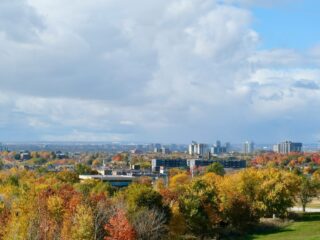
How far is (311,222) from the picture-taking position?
80.6m

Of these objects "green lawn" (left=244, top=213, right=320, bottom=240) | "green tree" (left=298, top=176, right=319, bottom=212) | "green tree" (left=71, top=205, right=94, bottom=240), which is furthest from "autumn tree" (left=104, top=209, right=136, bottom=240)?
"green tree" (left=298, top=176, right=319, bottom=212)

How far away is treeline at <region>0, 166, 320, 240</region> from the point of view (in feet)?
176

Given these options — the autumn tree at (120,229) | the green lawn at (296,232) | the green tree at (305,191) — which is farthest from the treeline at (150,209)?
the green lawn at (296,232)

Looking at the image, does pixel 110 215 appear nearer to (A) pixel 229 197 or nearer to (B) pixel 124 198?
(B) pixel 124 198

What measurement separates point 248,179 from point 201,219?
73.8 feet

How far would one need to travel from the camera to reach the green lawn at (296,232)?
67688 millimetres

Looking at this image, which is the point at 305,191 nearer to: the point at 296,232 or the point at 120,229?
the point at 296,232

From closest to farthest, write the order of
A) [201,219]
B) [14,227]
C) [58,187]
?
[14,227] → [201,219] → [58,187]

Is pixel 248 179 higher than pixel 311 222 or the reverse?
higher

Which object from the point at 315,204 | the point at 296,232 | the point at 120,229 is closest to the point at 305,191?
the point at 315,204

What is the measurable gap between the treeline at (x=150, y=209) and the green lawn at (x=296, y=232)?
13.4 feet

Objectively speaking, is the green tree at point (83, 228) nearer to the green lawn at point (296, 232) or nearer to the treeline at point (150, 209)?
the treeline at point (150, 209)

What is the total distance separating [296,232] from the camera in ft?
238

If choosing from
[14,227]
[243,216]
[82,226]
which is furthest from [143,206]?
[243,216]
